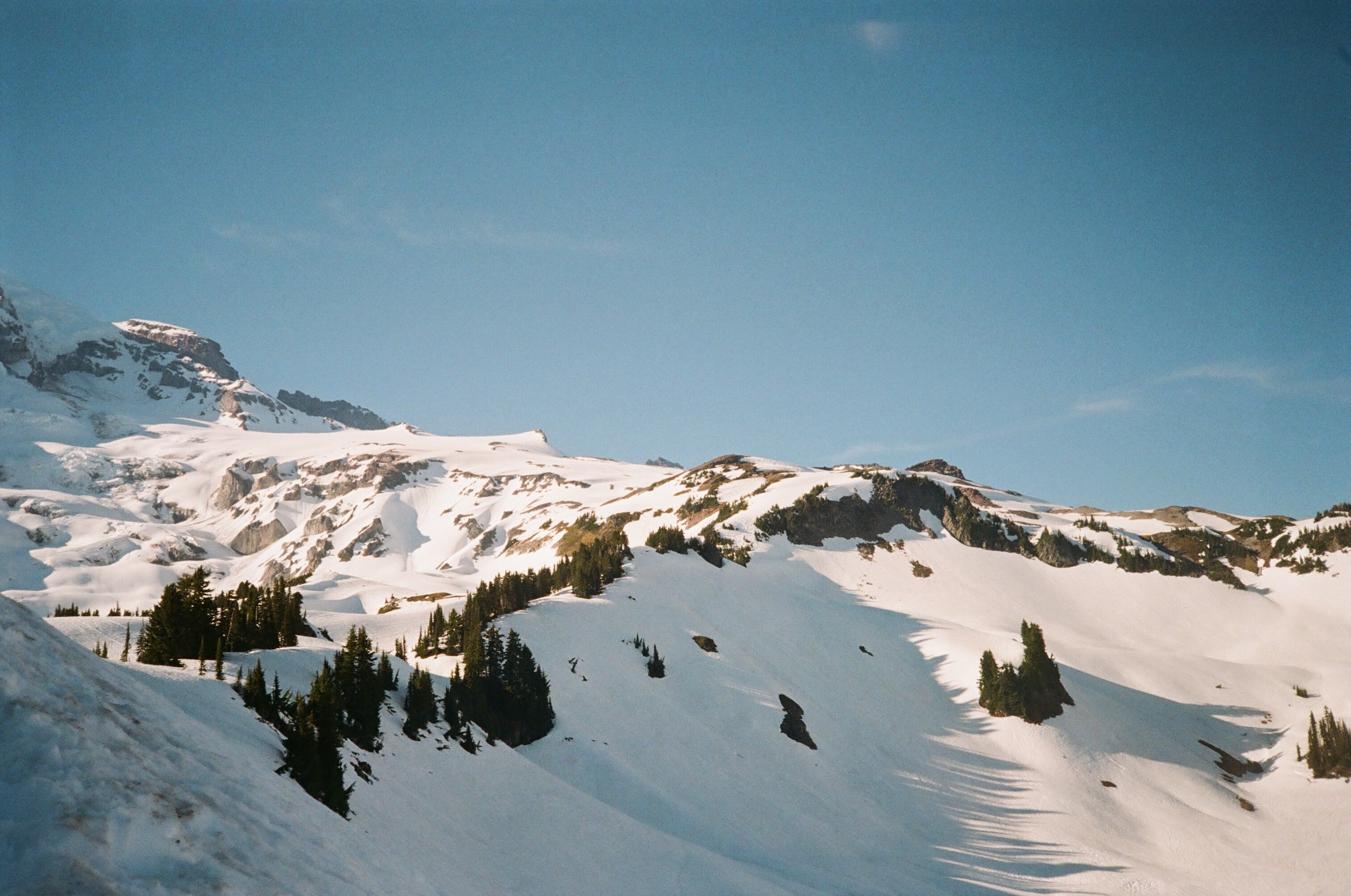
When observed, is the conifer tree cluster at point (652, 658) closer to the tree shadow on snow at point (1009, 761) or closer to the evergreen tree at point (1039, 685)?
the tree shadow on snow at point (1009, 761)

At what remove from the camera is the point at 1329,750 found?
59.2 meters

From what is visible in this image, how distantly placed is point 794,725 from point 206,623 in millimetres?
37961

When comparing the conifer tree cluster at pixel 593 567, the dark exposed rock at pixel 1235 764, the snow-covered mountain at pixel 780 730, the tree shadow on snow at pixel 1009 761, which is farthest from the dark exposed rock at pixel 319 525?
the dark exposed rock at pixel 1235 764

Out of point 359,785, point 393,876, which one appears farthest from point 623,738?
point 393,876

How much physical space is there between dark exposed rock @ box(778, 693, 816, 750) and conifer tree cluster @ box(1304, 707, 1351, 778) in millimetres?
44584

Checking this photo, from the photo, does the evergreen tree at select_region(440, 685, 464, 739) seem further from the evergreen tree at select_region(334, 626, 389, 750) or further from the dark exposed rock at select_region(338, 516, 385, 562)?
the dark exposed rock at select_region(338, 516, 385, 562)

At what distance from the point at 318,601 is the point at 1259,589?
13086 centimetres

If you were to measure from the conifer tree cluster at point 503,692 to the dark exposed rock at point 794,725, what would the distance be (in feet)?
58.1

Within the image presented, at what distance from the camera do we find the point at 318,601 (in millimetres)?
96938

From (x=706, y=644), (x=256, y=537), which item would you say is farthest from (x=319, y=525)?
(x=706, y=644)

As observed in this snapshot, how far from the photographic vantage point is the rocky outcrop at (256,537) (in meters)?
192

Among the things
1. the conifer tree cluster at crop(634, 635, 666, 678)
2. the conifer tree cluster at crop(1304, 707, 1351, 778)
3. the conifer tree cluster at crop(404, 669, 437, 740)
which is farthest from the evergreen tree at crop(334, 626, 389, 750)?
the conifer tree cluster at crop(1304, 707, 1351, 778)

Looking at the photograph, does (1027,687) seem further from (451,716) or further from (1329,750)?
(451,716)

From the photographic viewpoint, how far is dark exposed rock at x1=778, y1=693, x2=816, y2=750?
159ft
